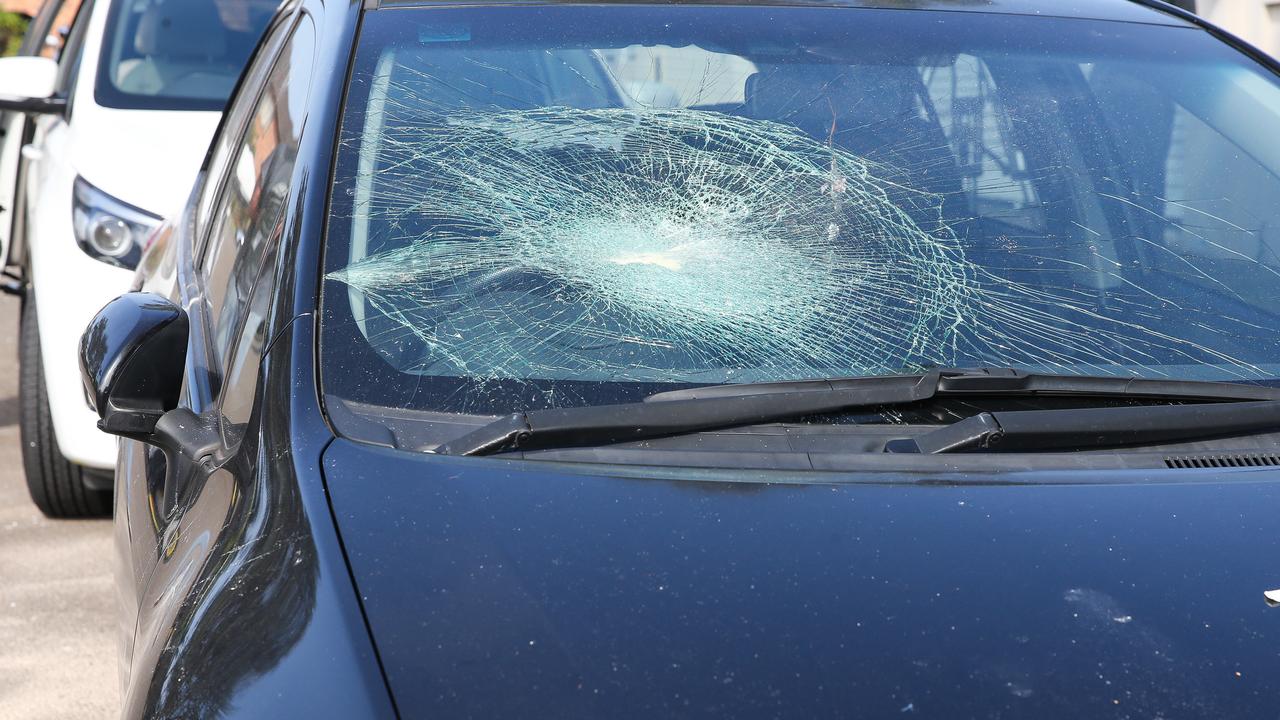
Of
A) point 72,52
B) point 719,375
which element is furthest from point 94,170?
point 719,375

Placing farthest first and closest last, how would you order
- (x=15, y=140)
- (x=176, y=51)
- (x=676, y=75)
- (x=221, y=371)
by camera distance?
(x=15, y=140) → (x=176, y=51) → (x=676, y=75) → (x=221, y=371)

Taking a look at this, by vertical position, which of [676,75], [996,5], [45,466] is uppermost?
[996,5]

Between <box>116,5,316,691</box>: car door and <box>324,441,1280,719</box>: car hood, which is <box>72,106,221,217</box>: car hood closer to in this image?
<box>116,5,316,691</box>: car door

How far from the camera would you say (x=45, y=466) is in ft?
13.6

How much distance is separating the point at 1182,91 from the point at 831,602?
1.39 m

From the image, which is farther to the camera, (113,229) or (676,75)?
(113,229)

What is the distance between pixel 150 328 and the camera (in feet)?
6.18

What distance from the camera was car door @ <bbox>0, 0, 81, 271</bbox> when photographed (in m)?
5.27

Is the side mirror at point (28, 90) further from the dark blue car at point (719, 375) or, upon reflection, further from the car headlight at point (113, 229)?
the dark blue car at point (719, 375)

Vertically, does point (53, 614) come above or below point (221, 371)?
below

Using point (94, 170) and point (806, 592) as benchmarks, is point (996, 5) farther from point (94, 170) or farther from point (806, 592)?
point (94, 170)

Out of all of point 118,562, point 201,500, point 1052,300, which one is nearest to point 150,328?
point 201,500

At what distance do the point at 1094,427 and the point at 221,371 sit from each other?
3.93 feet

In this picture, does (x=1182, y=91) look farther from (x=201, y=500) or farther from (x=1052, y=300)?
(x=201, y=500)
